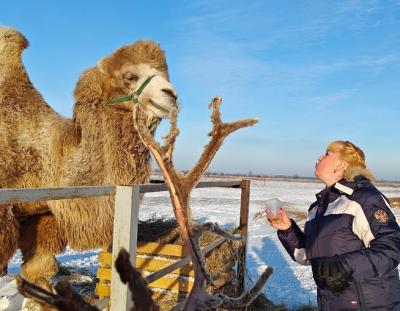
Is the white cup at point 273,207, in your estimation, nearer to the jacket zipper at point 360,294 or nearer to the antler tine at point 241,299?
the jacket zipper at point 360,294

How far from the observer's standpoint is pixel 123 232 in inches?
99.2

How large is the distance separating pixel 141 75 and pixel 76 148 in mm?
906

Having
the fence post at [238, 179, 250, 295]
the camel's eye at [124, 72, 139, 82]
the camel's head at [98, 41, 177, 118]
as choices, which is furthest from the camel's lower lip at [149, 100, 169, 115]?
the fence post at [238, 179, 250, 295]

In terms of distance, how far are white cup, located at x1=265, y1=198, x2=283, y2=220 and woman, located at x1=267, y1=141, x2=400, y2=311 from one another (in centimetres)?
6

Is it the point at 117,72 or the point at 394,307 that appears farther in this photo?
the point at 117,72

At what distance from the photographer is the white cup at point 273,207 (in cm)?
291

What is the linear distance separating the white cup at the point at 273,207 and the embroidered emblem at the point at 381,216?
64cm

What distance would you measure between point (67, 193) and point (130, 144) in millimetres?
1823

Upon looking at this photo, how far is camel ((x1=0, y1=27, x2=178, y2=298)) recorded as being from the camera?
11.7 ft

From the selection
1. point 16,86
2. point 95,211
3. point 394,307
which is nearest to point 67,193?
point 95,211

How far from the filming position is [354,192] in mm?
2693

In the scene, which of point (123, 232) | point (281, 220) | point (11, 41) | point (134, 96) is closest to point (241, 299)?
point (123, 232)

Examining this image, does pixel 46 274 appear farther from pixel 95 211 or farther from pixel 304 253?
pixel 304 253

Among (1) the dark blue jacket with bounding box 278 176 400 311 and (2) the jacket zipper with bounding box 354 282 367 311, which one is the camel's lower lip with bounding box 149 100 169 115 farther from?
(2) the jacket zipper with bounding box 354 282 367 311
